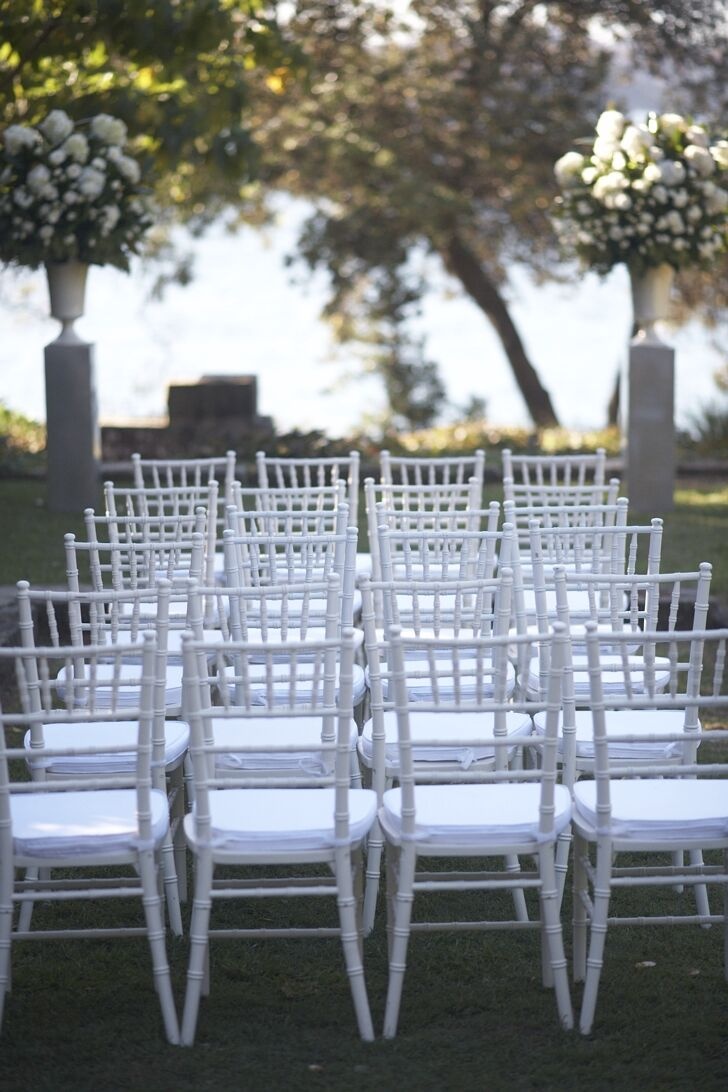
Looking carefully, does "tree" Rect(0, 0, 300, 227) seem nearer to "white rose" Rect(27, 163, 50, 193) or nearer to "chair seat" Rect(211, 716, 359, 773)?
"white rose" Rect(27, 163, 50, 193)

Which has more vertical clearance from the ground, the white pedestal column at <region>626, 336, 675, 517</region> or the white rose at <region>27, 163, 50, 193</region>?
the white rose at <region>27, 163, 50, 193</region>

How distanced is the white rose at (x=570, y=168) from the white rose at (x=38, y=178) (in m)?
3.05

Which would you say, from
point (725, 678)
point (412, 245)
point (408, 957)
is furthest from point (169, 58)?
point (412, 245)

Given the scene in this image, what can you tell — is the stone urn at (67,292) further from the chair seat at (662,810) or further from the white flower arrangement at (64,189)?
the chair seat at (662,810)

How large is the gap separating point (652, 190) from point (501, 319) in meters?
8.24

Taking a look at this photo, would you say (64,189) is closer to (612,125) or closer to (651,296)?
(612,125)

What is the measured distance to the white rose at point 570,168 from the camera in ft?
27.6

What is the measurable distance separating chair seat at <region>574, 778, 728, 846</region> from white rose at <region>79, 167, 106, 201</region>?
19.4 feet

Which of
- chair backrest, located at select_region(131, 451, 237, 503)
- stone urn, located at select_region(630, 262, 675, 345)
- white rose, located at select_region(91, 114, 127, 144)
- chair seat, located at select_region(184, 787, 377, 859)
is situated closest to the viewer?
chair seat, located at select_region(184, 787, 377, 859)

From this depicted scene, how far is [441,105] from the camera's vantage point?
14.1 m

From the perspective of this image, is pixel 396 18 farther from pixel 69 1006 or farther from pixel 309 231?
pixel 69 1006

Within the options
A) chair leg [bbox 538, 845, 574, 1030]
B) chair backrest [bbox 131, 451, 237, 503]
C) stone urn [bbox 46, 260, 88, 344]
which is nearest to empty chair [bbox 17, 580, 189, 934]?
chair leg [bbox 538, 845, 574, 1030]

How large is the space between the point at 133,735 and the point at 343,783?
0.90 metres

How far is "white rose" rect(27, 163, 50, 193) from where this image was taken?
8250 millimetres
